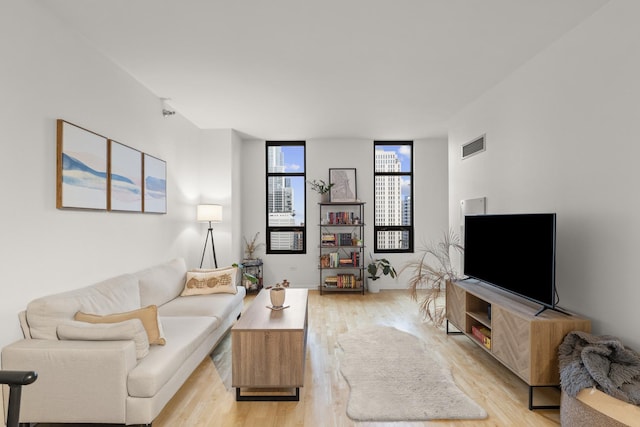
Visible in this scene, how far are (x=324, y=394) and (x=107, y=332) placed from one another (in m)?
1.55

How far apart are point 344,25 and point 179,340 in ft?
8.52

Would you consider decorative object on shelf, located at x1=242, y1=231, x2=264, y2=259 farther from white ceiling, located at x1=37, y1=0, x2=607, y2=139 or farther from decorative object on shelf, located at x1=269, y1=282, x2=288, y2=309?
decorative object on shelf, located at x1=269, y1=282, x2=288, y2=309

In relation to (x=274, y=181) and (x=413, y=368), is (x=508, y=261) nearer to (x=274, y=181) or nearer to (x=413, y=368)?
(x=413, y=368)

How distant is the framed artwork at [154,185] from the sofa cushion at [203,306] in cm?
104

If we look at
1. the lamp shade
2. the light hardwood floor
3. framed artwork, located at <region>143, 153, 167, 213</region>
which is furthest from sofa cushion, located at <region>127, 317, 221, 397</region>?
the lamp shade

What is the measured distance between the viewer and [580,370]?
83.2 inches

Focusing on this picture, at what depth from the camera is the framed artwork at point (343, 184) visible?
6602 mm

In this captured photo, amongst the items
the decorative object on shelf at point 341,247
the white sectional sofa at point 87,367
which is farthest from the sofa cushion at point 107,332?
the decorative object on shelf at point 341,247

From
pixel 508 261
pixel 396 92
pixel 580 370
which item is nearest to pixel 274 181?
pixel 396 92

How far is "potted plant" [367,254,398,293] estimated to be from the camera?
6.26m

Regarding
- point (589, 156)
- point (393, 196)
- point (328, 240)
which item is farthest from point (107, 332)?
point (393, 196)

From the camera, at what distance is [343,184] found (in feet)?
21.8

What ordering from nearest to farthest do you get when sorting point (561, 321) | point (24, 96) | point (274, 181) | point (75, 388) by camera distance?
point (75, 388) → point (24, 96) → point (561, 321) → point (274, 181)

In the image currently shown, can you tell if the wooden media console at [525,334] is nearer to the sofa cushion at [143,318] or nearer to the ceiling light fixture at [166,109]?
the sofa cushion at [143,318]
